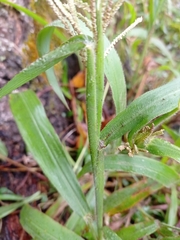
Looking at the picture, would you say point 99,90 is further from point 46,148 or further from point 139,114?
point 46,148

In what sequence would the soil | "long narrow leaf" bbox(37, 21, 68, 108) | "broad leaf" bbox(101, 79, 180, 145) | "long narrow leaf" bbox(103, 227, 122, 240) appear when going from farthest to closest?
the soil, "long narrow leaf" bbox(37, 21, 68, 108), "long narrow leaf" bbox(103, 227, 122, 240), "broad leaf" bbox(101, 79, 180, 145)

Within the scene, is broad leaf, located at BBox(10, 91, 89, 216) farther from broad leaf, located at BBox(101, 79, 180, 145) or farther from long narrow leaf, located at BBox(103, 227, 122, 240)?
broad leaf, located at BBox(101, 79, 180, 145)

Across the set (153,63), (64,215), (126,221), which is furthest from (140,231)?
(153,63)

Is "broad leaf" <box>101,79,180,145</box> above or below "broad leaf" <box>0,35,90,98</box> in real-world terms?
below

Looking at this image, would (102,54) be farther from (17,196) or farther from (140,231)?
(17,196)

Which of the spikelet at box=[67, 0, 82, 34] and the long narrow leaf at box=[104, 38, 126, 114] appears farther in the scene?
the long narrow leaf at box=[104, 38, 126, 114]

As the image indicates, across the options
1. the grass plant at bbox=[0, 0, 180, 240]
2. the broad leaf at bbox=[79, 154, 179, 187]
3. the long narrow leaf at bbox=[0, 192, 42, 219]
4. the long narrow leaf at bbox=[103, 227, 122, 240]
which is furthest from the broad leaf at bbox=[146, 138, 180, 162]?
the long narrow leaf at bbox=[0, 192, 42, 219]
